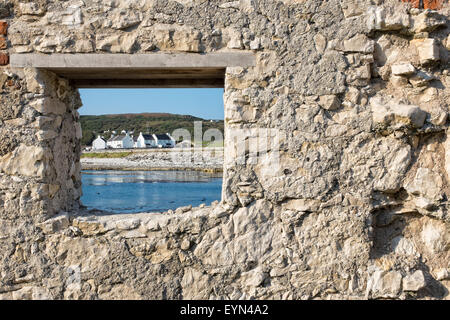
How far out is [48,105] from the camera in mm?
3012

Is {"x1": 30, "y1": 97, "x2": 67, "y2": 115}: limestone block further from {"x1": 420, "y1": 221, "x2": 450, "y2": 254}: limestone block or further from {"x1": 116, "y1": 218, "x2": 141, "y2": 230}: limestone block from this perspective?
{"x1": 420, "y1": 221, "x2": 450, "y2": 254}: limestone block

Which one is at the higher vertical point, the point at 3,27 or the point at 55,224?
the point at 3,27

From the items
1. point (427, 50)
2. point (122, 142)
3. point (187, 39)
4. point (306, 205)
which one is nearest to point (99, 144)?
point (122, 142)

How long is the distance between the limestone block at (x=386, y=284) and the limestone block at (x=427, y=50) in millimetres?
1585

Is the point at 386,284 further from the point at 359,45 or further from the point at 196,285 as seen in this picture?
the point at 359,45

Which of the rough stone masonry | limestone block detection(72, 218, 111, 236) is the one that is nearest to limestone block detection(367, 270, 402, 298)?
the rough stone masonry

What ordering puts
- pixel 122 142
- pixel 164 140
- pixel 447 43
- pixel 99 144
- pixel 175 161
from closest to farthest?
1. pixel 447 43
2. pixel 175 161
3. pixel 99 144
4. pixel 164 140
5. pixel 122 142

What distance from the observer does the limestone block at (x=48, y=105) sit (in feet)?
9.64

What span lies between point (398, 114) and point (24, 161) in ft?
9.10

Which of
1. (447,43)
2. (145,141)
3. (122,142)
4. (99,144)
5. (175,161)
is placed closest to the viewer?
(447,43)
